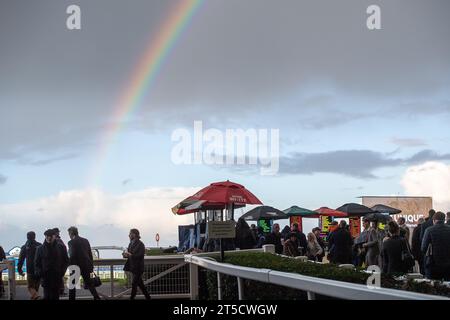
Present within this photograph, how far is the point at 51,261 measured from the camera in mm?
13211

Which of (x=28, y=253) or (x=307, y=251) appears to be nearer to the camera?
(x=28, y=253)

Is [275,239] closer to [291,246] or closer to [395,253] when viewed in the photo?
[291,246]

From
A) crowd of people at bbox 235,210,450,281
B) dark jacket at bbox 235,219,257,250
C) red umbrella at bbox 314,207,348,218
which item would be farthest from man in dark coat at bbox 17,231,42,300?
red umbrella at bbox 314,207,348,218

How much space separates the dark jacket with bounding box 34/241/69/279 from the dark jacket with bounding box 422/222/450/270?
704cm

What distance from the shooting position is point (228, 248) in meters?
18.4

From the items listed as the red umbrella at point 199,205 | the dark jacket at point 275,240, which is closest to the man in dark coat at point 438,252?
the dark jacket at point 275,240

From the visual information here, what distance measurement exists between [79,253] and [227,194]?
5510mm

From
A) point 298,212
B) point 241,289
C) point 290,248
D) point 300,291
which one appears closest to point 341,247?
point 290,248

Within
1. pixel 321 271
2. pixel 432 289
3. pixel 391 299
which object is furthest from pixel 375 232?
pixel 391 299

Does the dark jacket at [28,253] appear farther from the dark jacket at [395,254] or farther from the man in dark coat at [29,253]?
the dark jacket at [395,254]

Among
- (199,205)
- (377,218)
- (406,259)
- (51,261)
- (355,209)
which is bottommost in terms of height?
(51,261)
